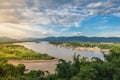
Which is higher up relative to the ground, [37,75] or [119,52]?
[119,52]

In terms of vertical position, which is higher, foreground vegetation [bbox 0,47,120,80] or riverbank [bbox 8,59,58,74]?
foreground vegetation [bbox 0,47,120,80]

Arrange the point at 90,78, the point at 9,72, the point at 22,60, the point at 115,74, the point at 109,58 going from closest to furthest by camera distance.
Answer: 1. the point at 90,78
2. the point at 115,74
3. the point at 9,72
4. the point at 109,58
5. the point at 22,60

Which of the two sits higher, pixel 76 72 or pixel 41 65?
pixel 76 72

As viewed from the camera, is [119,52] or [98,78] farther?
[119,52]

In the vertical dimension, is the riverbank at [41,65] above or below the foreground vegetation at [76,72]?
below

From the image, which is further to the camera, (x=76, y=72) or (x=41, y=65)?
(x=41, y=65)

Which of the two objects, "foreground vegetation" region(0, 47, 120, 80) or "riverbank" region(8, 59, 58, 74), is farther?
"riverbank" region(8, 59, 58, 74)

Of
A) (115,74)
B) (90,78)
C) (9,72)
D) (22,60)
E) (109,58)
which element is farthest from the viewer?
(22,60)

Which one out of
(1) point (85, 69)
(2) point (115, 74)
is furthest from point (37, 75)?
(2) point (115, 74)

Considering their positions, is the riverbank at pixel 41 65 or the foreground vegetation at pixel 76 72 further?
A: the riverbank at pixel 41 65

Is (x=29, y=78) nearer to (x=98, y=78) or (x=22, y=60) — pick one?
(x=98, y=78)

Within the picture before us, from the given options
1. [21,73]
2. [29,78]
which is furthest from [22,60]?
[29,78]
